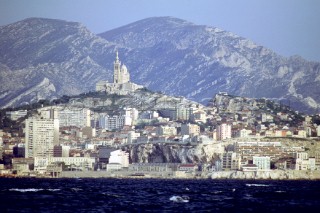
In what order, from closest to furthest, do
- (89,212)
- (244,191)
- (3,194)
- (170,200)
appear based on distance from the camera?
(89,212)
(170,200)
(3,194)
(244,191)

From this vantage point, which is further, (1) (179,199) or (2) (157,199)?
(2) (157,199)

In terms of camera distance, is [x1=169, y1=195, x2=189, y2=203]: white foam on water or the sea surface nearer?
the sea surface

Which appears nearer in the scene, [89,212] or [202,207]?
→ [89,212]

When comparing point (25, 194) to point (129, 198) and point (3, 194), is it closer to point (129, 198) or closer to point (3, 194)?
point (3, 194)

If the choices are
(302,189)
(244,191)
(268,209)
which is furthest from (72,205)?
(302,189)

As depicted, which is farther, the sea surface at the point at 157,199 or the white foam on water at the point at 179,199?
the white foam on water at the point at 179,199

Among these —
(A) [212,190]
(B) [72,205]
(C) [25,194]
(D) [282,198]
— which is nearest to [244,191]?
(A) [212,190]

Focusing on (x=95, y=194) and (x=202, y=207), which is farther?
(x=95, y=194)

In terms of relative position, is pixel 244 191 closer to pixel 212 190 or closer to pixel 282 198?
pixel 212 190

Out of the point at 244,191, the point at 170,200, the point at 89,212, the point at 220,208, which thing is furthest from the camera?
the point at 244,191
